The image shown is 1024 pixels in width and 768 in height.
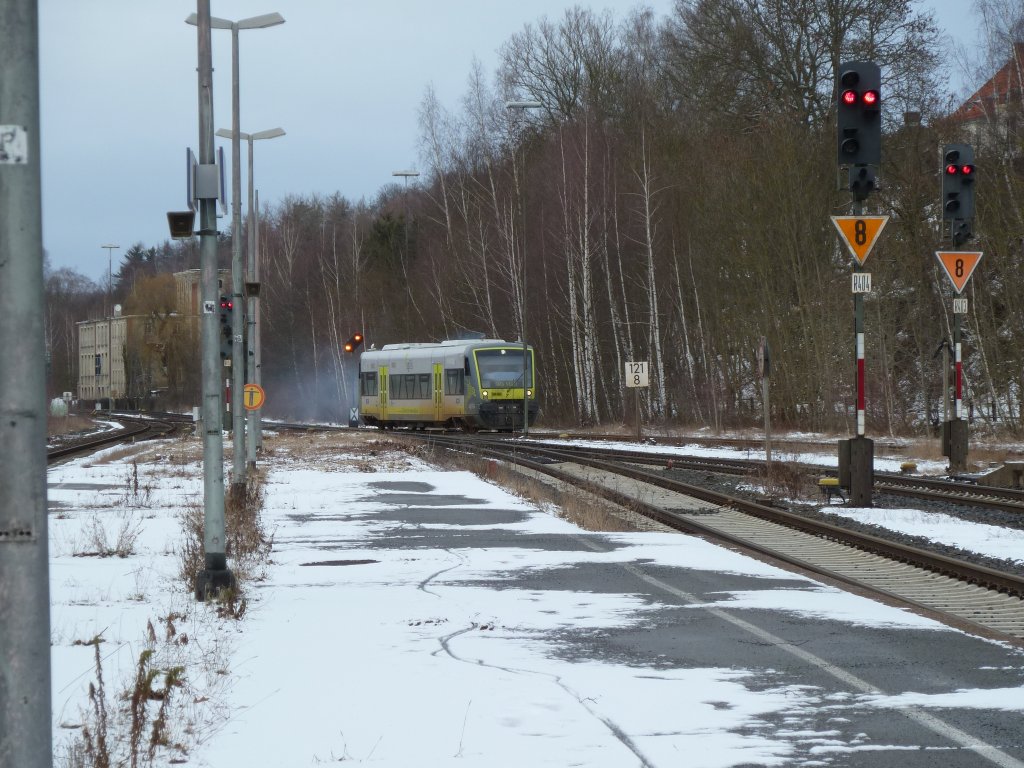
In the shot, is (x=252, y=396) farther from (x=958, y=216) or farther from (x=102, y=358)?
(x=102, y=358)

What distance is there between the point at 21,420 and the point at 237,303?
A: 17357mm

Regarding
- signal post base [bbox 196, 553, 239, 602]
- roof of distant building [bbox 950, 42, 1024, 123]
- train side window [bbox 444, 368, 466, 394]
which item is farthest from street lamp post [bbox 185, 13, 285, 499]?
train side window [bbox 444, 368, 466, 394]

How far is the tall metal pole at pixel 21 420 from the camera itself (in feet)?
12.6

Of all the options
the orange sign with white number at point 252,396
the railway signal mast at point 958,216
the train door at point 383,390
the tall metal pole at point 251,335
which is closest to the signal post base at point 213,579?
the railway signal mast at point 958,216

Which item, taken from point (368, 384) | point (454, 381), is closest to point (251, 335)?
point (454, 381)

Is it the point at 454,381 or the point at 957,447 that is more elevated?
the point at 454,381

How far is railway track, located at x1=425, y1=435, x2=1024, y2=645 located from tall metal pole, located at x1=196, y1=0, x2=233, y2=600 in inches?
212

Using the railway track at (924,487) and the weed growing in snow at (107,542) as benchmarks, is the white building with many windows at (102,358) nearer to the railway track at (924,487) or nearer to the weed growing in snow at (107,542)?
the railway track at (924,487)

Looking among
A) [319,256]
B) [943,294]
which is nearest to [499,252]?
[943,294]

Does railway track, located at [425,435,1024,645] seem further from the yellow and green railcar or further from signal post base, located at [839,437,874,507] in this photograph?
the yellow and green railcar

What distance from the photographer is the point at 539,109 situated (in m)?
65.7

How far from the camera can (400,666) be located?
849 centimetres

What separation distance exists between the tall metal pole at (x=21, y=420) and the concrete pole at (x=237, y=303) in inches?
541

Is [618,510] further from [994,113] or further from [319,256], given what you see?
[319,256]
